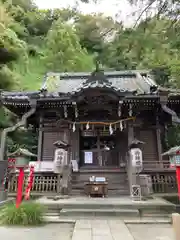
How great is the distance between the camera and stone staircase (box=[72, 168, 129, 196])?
8609 mm

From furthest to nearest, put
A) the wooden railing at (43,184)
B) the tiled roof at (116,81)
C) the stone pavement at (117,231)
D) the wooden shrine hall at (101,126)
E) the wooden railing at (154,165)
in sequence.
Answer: the tiled roof at (116,81)
the wooden railing at (154,165)
the wooden shrine hall at (101,126)
the wooden railing at (43,184)
the stone pavement at (117,231)

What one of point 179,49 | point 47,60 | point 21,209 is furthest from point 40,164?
point 47,60

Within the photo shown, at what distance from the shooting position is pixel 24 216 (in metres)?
4.98

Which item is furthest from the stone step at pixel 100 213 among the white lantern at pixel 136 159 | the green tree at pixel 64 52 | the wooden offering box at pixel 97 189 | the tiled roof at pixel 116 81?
the green tree at pixel 64 52

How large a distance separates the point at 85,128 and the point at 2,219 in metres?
5.93

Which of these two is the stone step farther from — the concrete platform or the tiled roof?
the tiled roof

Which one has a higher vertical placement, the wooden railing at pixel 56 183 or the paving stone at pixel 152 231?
the wooden railing at pixel 56 183

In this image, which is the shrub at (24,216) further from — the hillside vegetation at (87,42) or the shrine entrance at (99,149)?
the shrine entrance at (99,149)

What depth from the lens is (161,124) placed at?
10.8 meters

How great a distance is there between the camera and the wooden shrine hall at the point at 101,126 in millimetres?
8938

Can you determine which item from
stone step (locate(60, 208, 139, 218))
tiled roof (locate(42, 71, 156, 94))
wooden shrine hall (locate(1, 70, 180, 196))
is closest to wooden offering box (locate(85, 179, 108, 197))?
wooden shrine hall (locate(1, 70, 180, 196))

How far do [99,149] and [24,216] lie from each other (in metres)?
5.82

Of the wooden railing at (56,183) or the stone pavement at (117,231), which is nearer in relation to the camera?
the stone pavement at (117,231)

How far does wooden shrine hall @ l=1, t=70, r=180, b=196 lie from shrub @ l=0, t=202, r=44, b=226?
3.36m
